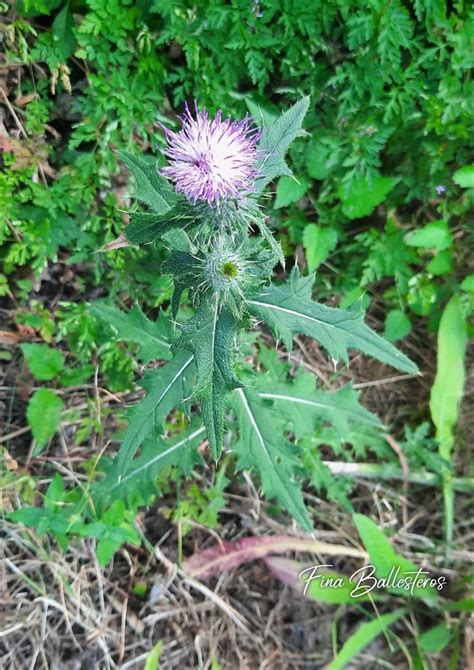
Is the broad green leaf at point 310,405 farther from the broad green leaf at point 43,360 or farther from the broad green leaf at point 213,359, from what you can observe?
the broad green leaf at point 43,360

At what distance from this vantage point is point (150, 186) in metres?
1.88

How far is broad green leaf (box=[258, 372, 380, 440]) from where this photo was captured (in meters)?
2.45

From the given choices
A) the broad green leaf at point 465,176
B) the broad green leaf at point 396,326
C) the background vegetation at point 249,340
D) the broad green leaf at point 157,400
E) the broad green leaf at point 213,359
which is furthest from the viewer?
the broad green leaf at point 396,326

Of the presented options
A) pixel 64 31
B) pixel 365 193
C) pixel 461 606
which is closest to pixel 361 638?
pixel 461 606

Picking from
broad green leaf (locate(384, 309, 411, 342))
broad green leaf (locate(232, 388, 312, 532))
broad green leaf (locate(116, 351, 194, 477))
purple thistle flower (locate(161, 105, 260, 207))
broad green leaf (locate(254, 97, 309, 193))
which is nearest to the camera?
purple thistle flower (locate(161, 105, 260, 207))

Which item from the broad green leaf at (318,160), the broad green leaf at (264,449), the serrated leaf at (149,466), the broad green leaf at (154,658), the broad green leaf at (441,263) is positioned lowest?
the broad green leaf at (154,658)

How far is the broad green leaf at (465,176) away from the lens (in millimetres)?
2539

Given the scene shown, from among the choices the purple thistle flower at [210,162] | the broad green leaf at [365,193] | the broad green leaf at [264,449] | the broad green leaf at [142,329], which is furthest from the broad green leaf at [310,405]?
the purple thistle flower at [210,162]

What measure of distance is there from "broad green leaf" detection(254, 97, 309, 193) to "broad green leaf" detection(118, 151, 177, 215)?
31 cm

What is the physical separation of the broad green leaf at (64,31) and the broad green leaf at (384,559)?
2.61 meters

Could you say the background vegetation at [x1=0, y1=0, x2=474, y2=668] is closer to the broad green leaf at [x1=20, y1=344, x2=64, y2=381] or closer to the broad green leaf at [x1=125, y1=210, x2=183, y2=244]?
the broad green leaf at [x1=20, y1=344, x2=64, y2=381]

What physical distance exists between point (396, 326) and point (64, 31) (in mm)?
2155

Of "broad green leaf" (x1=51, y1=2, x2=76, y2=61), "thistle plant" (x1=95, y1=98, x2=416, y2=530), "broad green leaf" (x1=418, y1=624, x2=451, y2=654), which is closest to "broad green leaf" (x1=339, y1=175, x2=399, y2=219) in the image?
"thistle plant" (x1=95, y1=98, x2=416, y2=530)

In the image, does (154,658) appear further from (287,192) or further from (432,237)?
(432,237)
